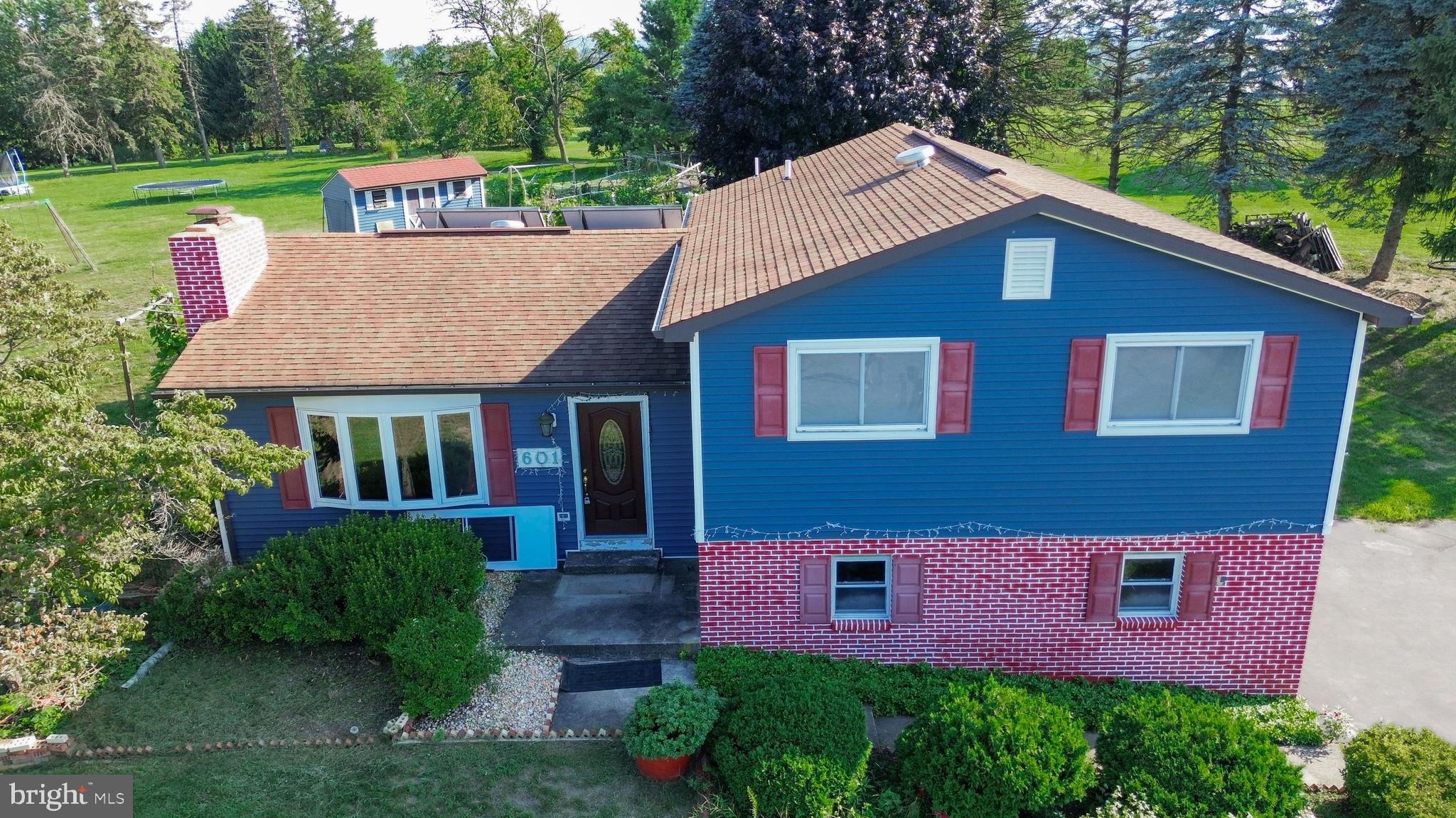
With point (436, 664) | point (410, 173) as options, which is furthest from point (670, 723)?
point (410, 173)

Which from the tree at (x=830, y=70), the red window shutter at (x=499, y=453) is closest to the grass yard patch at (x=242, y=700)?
the red window shutter at (x=499, y=453)

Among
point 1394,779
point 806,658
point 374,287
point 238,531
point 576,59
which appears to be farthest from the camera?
point 576,59

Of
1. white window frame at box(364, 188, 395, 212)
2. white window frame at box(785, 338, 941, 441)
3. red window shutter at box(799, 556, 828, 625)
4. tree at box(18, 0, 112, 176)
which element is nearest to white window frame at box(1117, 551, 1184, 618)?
white window frame at box(785, 338, 941, 441)

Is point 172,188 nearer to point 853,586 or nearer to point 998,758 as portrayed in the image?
point 853,586

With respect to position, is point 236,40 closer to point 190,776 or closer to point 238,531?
point 238,531

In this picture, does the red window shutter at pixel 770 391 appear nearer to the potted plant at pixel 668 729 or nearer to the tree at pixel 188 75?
the potted plant at pixel 668 729

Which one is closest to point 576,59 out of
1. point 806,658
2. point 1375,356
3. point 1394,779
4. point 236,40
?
point 236,40
